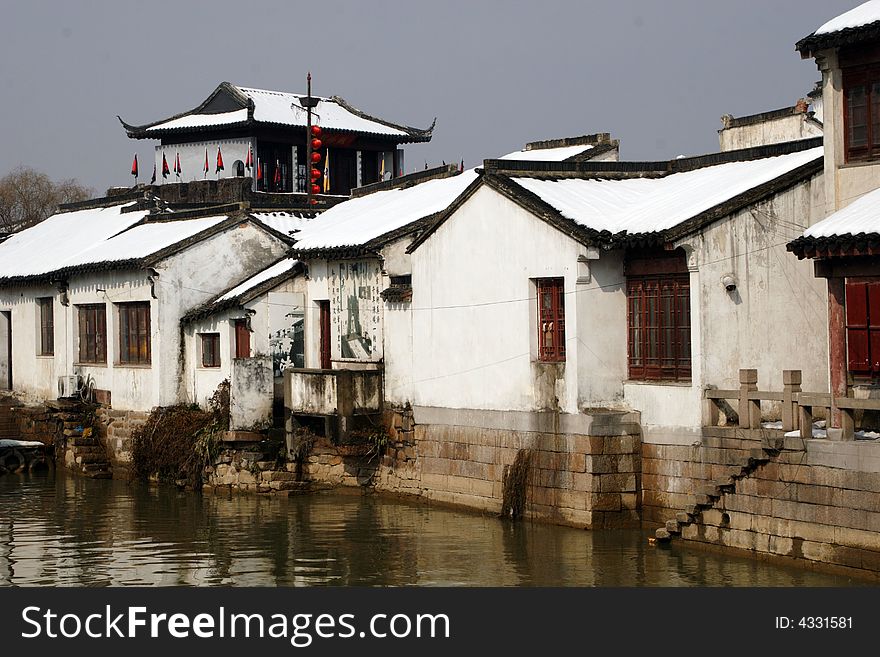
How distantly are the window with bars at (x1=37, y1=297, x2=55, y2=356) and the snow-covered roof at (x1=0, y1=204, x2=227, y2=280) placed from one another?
2.90 ft

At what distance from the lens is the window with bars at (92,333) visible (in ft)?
114

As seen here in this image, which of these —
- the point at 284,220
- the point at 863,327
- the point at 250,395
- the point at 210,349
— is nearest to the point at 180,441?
the point at 210,349

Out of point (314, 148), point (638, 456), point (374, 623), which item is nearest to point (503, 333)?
point (638, 456)

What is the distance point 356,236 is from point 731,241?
31.7 ft

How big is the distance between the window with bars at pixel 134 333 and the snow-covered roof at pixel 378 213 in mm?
3932

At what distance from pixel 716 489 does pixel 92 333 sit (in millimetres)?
19883

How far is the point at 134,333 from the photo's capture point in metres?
33.6

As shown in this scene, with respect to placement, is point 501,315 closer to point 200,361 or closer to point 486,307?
point 486,307

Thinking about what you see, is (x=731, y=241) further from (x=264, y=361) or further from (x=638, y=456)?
(x=264, y=361)

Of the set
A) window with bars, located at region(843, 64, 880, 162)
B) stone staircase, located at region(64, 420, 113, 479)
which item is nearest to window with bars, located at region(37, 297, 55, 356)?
stone staircase, located at region(64, 420, 113, 479)

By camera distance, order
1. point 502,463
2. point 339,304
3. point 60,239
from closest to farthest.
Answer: point 502,463
point 339,304
point 60,239

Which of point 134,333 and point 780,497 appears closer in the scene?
point 780,497

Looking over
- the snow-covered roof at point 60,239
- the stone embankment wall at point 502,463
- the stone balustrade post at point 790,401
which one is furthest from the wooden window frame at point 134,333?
the stone balustrade post at point 790,401

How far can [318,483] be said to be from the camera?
28438 mm
